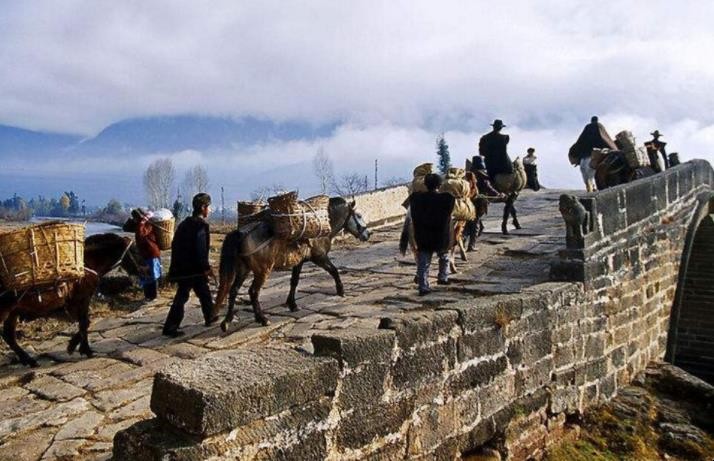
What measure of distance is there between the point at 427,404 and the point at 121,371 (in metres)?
3.22

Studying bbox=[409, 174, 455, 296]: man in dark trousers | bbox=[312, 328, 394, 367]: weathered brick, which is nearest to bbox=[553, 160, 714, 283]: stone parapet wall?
bbox=[409, 174, 455, 296]: man in dark trousers

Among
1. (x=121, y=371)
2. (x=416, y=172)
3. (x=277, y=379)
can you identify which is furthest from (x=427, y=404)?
(x=416, y=172)

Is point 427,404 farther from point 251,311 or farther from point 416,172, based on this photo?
point 416,172

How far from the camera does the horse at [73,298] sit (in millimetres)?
6172

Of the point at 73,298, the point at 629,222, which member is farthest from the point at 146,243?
the point at 629,222

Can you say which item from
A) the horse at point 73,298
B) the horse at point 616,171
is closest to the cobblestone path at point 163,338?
the horse at point 73,298

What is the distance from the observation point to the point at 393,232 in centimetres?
1585

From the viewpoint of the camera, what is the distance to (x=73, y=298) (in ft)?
A: 21.7

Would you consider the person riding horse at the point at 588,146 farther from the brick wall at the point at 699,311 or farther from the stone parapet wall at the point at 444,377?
the stone parapet wall at the point at 444,377

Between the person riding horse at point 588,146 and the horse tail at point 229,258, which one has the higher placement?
the person riding horse at point 588,146

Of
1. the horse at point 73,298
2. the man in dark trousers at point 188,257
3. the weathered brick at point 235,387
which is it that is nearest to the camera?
the weathered brick at point 235,387

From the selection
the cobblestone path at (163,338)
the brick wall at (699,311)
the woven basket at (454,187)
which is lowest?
the brick wall at (699,311)

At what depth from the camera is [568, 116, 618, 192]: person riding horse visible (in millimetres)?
14969

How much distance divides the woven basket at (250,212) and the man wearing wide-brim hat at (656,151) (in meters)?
9.42
